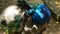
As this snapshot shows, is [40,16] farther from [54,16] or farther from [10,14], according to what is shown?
[54,16]

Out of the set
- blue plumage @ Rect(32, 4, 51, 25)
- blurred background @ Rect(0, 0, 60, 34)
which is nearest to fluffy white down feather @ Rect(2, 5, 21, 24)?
blue plumage @ Rect(32, 4, 51, 25)

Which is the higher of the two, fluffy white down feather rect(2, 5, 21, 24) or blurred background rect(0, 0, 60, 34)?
fluffy white down feather rect(2, 5, 21, 24)

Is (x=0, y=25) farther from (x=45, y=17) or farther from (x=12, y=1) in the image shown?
(x=12, y=1)

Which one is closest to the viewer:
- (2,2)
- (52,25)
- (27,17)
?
(27,17)

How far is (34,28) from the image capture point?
103cm

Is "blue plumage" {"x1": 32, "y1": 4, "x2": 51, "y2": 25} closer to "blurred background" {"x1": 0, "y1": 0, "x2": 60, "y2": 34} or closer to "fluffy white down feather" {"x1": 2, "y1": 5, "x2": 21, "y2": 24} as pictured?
"fluffy white down feather" {"x1": 2, "y1": 5, "x2": 21, "y2": 24}

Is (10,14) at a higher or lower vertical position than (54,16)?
higher

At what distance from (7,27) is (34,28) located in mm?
174

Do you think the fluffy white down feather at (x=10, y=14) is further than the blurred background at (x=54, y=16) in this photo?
No

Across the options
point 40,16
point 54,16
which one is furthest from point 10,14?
point 54,16

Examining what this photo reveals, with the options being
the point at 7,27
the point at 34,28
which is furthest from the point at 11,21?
the point at 34,28

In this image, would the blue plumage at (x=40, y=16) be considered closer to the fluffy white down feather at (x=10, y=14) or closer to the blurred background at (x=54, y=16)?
the fluffy white down feather at (x=10, y=14)

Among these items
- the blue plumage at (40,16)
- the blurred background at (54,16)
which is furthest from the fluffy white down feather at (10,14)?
the blurred background at (54,16)

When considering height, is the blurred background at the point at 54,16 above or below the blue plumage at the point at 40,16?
below
